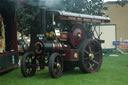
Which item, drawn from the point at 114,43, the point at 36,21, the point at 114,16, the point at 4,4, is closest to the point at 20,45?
the point at 114,43

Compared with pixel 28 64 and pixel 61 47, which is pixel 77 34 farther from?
pixel 28 64

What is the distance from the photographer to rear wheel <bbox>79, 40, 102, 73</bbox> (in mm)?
7655

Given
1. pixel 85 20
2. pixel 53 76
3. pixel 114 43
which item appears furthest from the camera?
pixel 114 43

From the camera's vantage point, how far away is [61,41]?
7691 mm

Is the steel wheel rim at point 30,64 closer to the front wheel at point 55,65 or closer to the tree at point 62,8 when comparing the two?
the front wheel at point 55,65

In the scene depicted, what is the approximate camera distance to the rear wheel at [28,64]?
7.02m

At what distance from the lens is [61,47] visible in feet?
24.4

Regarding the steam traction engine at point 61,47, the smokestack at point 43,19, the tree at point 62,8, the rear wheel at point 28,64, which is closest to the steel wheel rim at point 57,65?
the steam traction engine at point 61,47

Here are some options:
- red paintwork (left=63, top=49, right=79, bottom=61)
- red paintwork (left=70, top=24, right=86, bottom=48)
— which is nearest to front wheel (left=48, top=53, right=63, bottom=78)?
red paintwork (left=63, top=49, right=79, bottom=61)

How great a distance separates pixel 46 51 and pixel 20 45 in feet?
35.8

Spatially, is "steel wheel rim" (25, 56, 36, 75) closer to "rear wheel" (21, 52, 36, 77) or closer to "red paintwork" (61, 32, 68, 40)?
"rear wheel" (21, 52, 36, 77)

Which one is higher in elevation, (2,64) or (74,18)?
(74,18)

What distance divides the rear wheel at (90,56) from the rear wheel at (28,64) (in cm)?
151

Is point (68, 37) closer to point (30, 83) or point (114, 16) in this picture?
point (30, 83)
